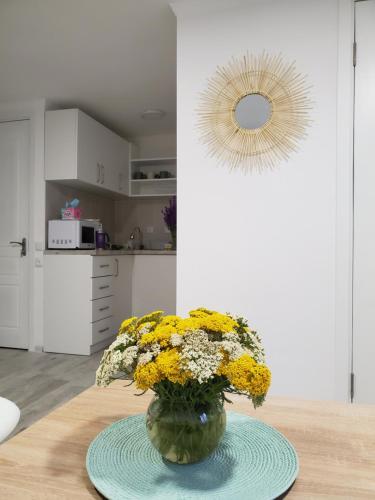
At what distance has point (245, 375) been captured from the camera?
62 centimetres

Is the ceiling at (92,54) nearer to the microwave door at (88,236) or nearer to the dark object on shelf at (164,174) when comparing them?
the dark object on shelf at (164,174)

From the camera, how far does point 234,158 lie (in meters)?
2.27

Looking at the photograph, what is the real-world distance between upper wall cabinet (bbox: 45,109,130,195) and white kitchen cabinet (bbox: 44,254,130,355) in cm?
84

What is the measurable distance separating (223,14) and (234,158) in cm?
83

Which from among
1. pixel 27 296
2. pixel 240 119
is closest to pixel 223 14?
pixel 240 119

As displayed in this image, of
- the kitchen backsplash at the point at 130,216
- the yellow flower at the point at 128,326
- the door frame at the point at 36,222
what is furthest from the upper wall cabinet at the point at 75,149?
the yellow flower at the point at 128,326

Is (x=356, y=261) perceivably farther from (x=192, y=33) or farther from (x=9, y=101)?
(x=9, y=101)

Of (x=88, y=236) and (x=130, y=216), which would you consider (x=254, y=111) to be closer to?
(x=88, y=236)

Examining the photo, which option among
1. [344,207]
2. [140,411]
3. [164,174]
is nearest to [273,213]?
[344,207]

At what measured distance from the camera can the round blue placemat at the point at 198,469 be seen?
61 centimetres

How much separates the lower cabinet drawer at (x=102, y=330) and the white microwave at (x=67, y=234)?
79 cm

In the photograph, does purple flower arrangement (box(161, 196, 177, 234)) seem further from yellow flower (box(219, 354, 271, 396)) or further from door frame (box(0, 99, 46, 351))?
yellow flower (box(219, 354, 271, 396))

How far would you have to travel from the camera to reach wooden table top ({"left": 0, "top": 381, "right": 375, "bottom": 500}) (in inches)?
24.2

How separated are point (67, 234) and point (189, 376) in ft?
11.5
